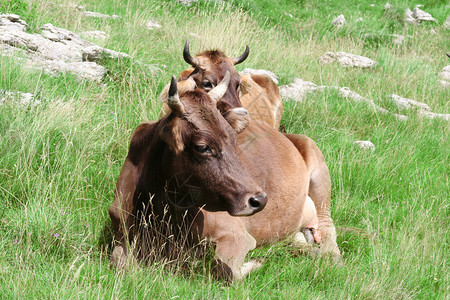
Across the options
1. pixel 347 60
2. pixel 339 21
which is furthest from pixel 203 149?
pixel 339 21

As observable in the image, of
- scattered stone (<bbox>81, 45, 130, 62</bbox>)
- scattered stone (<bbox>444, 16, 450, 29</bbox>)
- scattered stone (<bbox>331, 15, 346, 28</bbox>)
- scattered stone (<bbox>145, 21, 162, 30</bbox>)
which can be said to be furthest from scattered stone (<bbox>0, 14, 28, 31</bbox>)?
scattered stone (<bbox>444, 16, 450, 29</bbox>)

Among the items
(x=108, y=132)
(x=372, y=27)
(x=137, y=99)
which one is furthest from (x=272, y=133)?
(x=372, y=27)

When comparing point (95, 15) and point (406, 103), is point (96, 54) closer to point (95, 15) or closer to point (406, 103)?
point (95, 15)

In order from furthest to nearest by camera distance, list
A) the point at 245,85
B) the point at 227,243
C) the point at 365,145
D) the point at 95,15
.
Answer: the point at 95,15 → the point at 245,85 → the point at 365,145 → the point at 227,243

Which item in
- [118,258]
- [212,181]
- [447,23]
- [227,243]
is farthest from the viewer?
[447,23]

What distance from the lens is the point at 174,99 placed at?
13.6 ft

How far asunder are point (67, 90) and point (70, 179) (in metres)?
2.27

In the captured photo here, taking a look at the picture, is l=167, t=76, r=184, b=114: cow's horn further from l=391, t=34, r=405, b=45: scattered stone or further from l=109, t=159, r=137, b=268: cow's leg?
l=391, t=34, r=405, b=45: scattered stone

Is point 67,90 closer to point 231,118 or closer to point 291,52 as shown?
point 231,118

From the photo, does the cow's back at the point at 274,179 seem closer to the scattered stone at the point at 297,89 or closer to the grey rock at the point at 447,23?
the scattered stone at the point at 297,89

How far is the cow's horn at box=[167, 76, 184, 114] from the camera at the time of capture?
412 cm

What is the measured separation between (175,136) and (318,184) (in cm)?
246

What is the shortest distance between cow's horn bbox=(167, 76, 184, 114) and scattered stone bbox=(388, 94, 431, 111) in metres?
6.31

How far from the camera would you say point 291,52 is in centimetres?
1193
